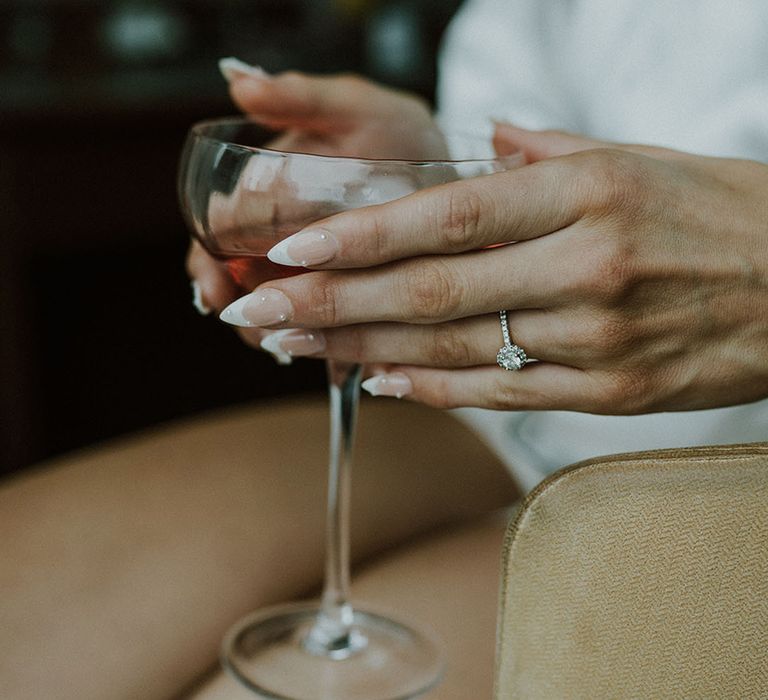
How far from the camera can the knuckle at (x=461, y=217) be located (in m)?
0.43

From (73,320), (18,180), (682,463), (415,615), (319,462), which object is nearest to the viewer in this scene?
(682,463)

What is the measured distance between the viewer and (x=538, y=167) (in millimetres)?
442

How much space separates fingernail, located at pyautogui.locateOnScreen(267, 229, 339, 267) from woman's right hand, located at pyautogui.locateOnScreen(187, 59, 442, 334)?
0.24 m

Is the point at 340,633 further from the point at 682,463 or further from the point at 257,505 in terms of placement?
the point at 682,463

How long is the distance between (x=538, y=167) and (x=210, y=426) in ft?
1.44

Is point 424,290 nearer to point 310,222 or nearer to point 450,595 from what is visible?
point 310,222

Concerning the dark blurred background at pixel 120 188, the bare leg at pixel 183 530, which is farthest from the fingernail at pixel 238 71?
the dark blurred background at pixel 120 188

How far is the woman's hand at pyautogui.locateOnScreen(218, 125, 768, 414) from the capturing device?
0.44 metres

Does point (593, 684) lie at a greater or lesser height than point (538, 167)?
lesser

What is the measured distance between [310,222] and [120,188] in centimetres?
155

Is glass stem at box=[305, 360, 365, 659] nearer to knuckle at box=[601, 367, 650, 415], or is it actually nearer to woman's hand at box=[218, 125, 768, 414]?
woman's hand at box=[218, 125, 768, 414]

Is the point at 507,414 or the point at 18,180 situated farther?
the point at 18,180

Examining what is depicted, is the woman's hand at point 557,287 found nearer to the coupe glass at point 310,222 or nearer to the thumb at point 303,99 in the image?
the coupe glass at point 310,222

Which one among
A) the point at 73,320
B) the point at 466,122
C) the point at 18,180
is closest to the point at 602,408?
the point at 466,122
